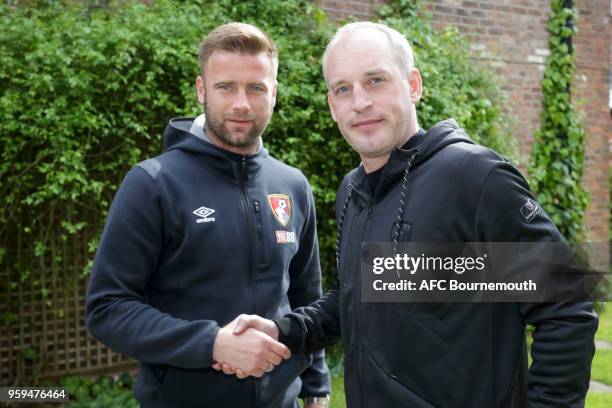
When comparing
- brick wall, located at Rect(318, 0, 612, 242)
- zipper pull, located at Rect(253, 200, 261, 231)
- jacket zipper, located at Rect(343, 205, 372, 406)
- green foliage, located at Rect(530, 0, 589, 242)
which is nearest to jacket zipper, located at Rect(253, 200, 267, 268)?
zipper pull, located at Rect(253, 200, 261, 231)

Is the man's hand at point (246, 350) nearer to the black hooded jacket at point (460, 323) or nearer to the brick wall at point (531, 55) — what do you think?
A: the black hooded jacket at point (460, 323)

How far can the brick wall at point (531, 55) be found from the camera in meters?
7.80

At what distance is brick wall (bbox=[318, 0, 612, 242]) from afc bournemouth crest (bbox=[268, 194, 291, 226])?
4683 mm

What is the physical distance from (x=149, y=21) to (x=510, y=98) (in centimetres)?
507

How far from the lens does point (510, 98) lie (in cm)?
820

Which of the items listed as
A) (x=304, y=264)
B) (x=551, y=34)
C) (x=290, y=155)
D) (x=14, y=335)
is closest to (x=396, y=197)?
(x=304, y=264)

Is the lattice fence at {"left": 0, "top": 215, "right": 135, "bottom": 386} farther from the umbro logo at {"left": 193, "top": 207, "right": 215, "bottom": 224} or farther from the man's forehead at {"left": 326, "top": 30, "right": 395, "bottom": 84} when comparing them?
the man's forehead at {"left": 326, "top": 30, "right": 395, "bottom": 84}

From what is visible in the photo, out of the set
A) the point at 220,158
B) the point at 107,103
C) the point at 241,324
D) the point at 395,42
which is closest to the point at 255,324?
the point at 241,324

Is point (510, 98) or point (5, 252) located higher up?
point (510, 98)

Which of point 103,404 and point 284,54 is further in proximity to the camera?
point 284,54

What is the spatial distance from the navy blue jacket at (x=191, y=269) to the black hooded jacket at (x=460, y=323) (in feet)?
1.92

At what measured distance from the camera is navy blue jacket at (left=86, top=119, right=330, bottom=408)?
86.4 inches

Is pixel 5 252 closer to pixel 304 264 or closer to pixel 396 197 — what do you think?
pixel 304 264

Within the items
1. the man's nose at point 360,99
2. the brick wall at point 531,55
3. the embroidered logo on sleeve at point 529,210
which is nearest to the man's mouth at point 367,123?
the man's nose at point 360,99
